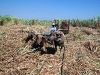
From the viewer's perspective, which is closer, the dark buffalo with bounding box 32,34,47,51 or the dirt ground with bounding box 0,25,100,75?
the dirt ground with bounding box 0,25,100,75

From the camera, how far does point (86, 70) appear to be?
8.46m

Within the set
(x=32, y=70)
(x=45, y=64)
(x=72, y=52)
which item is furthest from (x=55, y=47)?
(x=32, y=70)

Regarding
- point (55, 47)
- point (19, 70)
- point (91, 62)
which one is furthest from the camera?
point (55, 47)

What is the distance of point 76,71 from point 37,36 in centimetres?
281

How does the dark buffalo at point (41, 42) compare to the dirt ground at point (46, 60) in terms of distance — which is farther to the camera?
the dark buffalo at point (41, 42)

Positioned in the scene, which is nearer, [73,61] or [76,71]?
[76,71]

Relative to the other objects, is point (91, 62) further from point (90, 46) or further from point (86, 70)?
point (90, 46)

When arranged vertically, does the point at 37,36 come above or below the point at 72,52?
above

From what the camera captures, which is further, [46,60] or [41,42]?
[41,42]

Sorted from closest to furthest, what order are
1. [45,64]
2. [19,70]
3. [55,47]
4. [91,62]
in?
1. [19,70]
2. [45,64]
3. [91,62]
4. [55,47]

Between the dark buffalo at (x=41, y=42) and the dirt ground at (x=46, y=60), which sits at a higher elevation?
the dark buffalo at (x=41, y=42)

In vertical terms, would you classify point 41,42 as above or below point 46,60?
above

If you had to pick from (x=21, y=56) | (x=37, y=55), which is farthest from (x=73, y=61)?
(x=21, y=56)

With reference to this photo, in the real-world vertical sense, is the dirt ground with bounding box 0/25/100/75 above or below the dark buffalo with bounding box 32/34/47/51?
below
